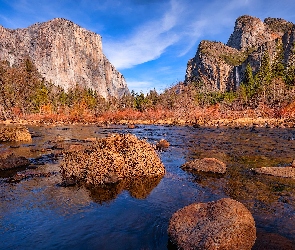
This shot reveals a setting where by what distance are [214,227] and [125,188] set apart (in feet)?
20.4

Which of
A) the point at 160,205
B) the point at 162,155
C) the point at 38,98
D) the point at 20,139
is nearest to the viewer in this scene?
the point at 160,205

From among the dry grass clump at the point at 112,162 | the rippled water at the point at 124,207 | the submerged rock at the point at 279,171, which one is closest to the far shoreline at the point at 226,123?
the submerged rock at the point at 279,171

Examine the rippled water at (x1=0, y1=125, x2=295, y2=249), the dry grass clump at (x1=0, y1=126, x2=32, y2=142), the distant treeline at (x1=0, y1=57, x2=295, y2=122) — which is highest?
the distant treeline at (x1=0, y1=57, x2=295, y2=122)

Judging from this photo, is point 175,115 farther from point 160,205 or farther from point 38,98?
point 160,205

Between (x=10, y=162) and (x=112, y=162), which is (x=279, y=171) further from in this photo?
(x=10, y=162)

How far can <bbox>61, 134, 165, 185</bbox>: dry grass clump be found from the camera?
44.1ft

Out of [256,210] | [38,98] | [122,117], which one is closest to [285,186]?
[256,210]

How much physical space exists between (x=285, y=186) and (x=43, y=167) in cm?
1366

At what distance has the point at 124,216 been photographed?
976cm

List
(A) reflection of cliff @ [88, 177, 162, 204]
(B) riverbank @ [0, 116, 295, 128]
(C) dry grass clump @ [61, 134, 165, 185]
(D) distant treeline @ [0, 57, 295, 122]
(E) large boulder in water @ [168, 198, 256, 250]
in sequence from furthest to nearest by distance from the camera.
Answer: (D) distant treeline @ [0, 57, 295, 122] < (B) riverbank @ [0, 116, 295, 128] < (C) dry grass clump @ [61, 134, 165, 185] < (A) reflection of cliff @ [88, 177, 162, 204] < (E) large boulder in water @ [168, 198, 256, 250]

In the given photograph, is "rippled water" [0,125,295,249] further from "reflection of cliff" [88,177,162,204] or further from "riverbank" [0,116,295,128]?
"riverbank" [0,116,295,128]

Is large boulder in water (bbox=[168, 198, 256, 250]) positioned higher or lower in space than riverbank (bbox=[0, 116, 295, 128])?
lower

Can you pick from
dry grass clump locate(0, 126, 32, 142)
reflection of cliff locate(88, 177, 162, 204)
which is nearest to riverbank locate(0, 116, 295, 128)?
dry grass clump locate(0, 126, 32, 142)

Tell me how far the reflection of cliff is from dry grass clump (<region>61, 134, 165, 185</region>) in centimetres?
44
